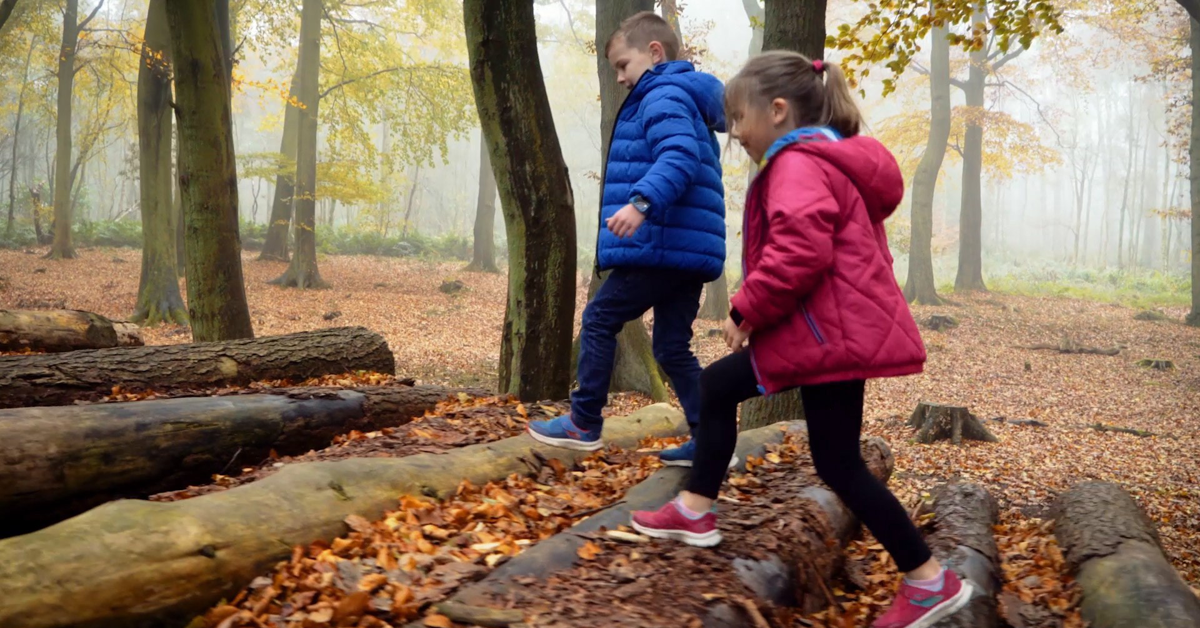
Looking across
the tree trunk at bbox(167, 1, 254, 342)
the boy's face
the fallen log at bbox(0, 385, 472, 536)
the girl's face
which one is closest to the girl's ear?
the girl's face

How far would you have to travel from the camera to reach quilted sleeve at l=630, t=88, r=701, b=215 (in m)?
3.56

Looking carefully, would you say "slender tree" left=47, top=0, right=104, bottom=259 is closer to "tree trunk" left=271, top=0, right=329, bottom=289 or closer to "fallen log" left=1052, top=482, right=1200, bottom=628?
"tree trunk" left=271, top=0, right=329, bottom=289

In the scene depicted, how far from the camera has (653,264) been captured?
12.4 feet

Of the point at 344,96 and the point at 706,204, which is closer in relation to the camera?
the point at 706,204

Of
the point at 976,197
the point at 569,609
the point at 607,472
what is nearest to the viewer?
the point at 569,609

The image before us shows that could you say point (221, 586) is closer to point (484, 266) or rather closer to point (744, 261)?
point (744, 261)

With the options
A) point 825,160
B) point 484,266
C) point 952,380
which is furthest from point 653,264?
point 484,266

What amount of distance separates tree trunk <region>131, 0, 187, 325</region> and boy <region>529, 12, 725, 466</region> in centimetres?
1226

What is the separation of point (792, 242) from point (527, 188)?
322cm

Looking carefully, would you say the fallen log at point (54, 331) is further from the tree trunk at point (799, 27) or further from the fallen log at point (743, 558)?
the tree trunk at point (799, 27)

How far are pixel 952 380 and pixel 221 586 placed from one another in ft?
41.8

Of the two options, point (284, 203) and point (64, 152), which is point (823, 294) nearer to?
point (284, 203)

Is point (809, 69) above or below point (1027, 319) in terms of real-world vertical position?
above

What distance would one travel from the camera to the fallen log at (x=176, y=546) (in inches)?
92.5
